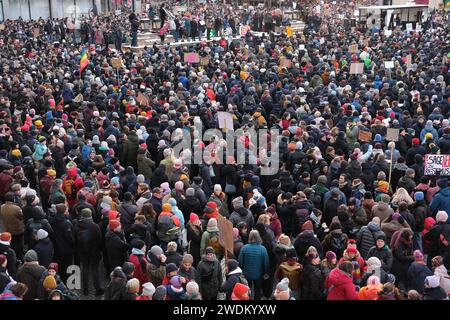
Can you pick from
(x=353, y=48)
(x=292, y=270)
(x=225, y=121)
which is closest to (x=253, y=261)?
(x=292, y=270)

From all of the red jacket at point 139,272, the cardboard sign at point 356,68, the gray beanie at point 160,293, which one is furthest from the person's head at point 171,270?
the cardboard sign at point 356,68

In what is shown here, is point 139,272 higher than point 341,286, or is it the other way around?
point 341,286

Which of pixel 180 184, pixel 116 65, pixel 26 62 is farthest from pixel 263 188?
pixel 26 62

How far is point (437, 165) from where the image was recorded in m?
11.2

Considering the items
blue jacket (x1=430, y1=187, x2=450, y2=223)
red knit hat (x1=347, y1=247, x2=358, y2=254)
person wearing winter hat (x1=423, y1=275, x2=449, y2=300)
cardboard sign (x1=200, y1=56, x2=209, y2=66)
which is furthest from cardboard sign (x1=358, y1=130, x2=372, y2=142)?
cardboard sign (x1=200, y1=56, x2=209, y2=66)

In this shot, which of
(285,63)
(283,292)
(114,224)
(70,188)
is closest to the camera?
(283,292)

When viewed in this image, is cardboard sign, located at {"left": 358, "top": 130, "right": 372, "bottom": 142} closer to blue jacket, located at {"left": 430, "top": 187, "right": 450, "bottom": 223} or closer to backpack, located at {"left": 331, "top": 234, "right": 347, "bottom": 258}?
blue jacket, located at {"left": 430, "top": 187, "right": 450, "bottom": 223}

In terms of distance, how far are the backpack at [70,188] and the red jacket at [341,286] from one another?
5.40m

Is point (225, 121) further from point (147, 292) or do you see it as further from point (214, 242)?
point (147, 292)

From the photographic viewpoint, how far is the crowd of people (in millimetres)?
8328

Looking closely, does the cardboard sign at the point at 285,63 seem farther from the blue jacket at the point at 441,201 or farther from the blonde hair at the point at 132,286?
the blonde hair at the point at 132,286

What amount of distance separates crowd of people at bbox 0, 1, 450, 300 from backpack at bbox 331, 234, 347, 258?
0.02 m

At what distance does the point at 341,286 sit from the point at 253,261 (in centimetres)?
153
